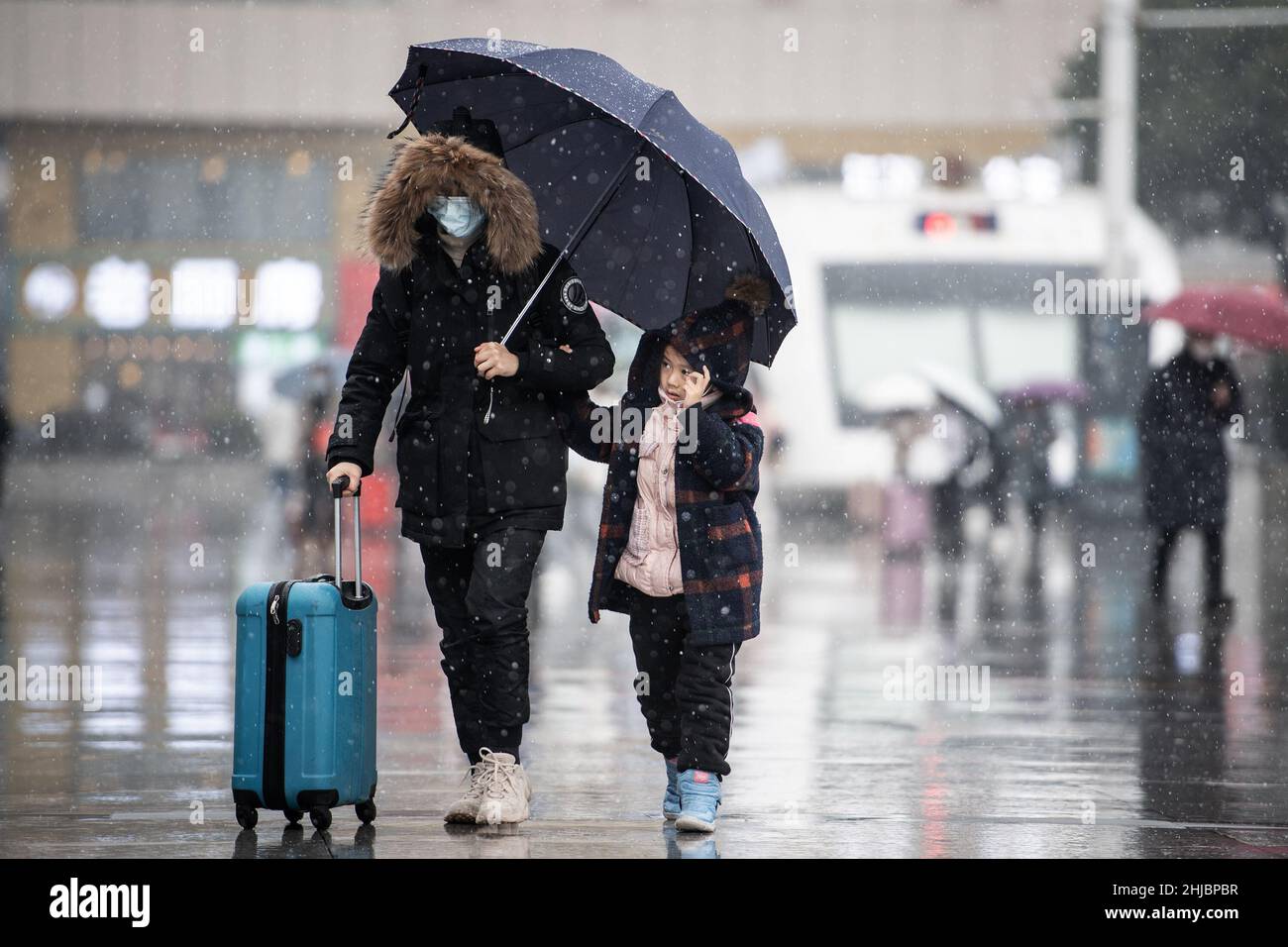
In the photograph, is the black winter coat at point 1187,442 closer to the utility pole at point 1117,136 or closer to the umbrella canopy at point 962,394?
the umbrella canopy at point 962,394

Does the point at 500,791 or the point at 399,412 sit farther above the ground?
the point at 399,412

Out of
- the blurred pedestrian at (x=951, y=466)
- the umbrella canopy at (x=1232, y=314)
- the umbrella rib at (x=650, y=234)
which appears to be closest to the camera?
the umbrella rib at (x=650, y=234)

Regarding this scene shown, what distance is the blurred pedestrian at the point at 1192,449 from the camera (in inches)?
516

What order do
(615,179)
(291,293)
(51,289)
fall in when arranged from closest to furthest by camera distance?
(615,179) → (291,293) → (51,289)

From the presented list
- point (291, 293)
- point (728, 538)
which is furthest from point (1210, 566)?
point (291, 293)

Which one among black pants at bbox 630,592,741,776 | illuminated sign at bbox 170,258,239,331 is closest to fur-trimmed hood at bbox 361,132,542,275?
black pants at bbox 630,592,741,776

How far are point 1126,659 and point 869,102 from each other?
35.1 metres

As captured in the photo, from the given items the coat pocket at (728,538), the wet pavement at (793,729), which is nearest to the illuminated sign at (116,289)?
the wet pavement at (793,729)

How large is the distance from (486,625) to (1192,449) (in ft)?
28.4

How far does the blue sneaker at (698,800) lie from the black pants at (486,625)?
0.50 metres

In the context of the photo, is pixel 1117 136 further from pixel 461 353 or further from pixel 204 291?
pixel 204 291

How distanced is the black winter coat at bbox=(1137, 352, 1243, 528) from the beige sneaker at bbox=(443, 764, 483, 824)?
8470 mm

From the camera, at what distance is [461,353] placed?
5590 millimetres
